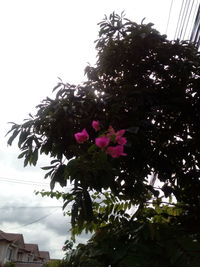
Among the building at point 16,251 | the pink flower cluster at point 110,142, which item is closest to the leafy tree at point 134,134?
the pink flower cluster at point 110,142

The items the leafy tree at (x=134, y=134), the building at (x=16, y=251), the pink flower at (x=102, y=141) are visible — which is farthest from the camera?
the building at (x=16, y=251)

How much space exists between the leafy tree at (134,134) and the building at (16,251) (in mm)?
32311

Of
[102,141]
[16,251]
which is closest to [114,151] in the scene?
[102,141]

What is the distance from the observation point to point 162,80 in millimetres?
3127

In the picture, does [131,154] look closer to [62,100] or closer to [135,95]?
[135,95]

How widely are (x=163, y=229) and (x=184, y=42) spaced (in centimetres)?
209

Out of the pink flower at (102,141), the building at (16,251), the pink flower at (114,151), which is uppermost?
the pink flower at (102,141)

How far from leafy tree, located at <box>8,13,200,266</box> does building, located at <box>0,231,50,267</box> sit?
3231cm

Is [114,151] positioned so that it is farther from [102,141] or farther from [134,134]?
[134,134]

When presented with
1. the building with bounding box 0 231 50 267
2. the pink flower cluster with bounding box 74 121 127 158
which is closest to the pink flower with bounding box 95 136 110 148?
the pink flower cluster with bounding box 74 121 127 158

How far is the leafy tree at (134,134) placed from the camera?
7.65 feet

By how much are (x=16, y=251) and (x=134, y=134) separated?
1502 inches

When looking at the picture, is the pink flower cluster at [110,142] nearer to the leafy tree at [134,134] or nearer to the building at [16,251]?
the leafy tree at [134,134]

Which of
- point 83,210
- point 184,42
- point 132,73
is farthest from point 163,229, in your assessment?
point 184,42
